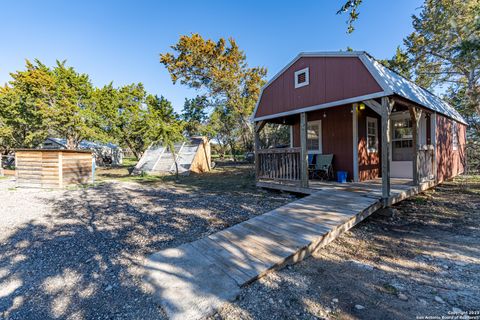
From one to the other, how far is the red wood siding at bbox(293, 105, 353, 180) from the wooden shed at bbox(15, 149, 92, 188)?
36.2 feet

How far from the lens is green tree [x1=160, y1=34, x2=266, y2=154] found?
635 inches

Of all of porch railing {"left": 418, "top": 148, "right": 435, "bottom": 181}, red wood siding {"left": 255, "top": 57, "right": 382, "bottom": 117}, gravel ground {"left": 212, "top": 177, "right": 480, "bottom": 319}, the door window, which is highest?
red wood siding {"left": 255, "top": 57, "right": 382, "bottom": 117}

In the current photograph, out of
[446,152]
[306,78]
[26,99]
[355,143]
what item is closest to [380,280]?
[355,143]

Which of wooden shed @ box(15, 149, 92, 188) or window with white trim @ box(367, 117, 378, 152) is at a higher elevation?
window with white trim @ box(367, 117, 378, 152)

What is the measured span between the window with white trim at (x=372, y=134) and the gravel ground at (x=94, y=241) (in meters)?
3.67

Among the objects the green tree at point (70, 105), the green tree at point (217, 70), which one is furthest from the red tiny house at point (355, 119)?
the green tree at point (70, 105)

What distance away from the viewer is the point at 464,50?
5523 millimetres

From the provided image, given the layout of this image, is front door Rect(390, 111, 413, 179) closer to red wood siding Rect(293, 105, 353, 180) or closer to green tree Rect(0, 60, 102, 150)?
red wood siding Rect(293, 105, 353, 180)

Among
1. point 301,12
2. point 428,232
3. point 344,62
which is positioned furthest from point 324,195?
point 301,12

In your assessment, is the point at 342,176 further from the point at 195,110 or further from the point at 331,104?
the point at 195,110

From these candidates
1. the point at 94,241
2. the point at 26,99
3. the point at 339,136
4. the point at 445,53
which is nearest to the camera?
the point at 94,241

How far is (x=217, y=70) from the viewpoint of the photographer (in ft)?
54.4

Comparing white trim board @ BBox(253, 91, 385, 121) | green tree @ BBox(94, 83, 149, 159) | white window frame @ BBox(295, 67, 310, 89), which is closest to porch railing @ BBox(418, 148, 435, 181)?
white trim board @ BBox(253, 91, 385, 121)

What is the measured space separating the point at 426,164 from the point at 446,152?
9.78 ft
